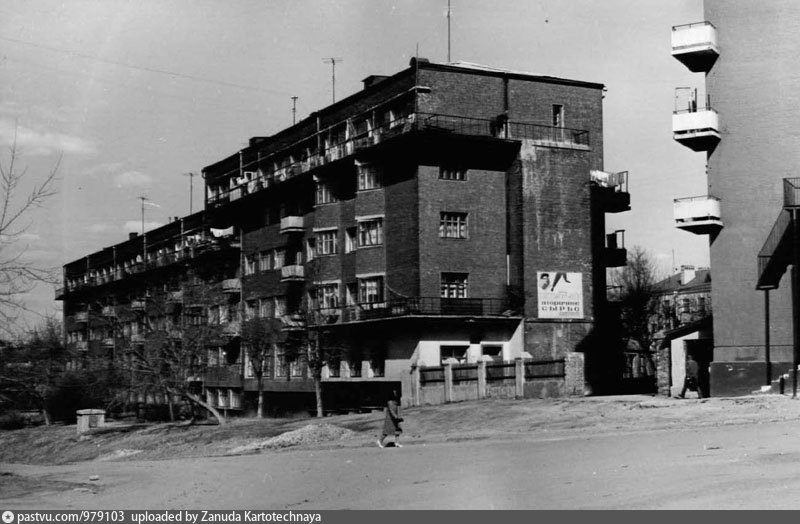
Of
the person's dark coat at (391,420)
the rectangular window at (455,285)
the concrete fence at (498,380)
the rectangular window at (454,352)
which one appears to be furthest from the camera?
the rectangular window at (455,285)

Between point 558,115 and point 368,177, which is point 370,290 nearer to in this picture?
point 368,177

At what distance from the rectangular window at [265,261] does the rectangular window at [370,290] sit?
43.2 ft

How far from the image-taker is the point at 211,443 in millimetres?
39469

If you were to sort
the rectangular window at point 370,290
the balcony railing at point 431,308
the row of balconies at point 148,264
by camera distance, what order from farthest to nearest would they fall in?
1. the row of balconies at point 148,264
2. the rectangular window at point 370,290
3. the balcony railing at point 431,308

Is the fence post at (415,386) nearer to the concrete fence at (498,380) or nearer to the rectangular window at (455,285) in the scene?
the concrete fence at (498,380)

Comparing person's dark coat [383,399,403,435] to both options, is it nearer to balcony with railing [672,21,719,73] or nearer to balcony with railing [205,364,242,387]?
balcony with railing [672,21,719,73]

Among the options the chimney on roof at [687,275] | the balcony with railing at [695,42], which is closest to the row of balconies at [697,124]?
the balcony with railing at [695,42]

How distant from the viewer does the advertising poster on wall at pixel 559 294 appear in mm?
54281

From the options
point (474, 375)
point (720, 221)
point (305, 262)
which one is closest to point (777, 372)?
point (720, 221)

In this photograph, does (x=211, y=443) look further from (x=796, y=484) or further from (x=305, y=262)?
(x=796, y=484)

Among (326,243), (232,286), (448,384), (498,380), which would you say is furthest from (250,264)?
(498,380)

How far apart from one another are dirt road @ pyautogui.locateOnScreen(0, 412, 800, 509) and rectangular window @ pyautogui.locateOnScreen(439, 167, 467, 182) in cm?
2871

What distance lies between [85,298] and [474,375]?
71.1 metres
